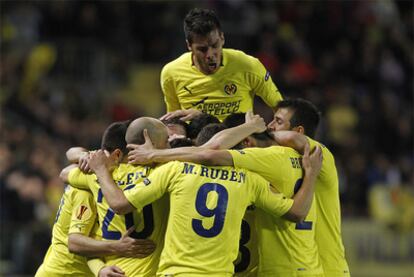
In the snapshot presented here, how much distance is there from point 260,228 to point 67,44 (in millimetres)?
10184

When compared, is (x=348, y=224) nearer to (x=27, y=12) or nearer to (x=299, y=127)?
(x=27, y=12)

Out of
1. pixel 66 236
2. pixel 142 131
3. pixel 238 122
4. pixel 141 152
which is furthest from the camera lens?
pixel 238 122

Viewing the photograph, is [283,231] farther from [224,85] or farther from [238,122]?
[224,85]

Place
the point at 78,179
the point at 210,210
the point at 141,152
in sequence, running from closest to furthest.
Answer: the point at 210,210 → the point at 141,152 → the point at 78,179

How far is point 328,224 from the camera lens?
752 cm

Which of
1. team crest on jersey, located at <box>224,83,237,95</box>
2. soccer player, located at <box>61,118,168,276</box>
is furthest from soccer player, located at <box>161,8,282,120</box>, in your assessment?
soccer player, located at <box>61,118,168,276</box>

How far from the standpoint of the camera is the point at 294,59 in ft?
58.5

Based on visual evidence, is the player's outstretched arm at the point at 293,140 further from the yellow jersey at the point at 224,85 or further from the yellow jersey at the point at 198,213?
the yellow jersey at the point at 224,85

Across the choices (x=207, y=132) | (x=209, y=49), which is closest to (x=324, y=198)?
(x=207, y=132)

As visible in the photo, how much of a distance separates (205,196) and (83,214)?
107 centimetres

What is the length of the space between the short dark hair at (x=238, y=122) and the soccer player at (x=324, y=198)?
0.58 feet

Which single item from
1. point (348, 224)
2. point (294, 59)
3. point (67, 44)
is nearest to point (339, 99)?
point (294, 59)

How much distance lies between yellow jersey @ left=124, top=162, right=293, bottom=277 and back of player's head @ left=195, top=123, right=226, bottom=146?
462 millimetres

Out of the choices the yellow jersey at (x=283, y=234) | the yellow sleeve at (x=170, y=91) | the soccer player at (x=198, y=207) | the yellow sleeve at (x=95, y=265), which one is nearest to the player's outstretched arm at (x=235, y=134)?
the yellow jersey at (x=283, y=234)
